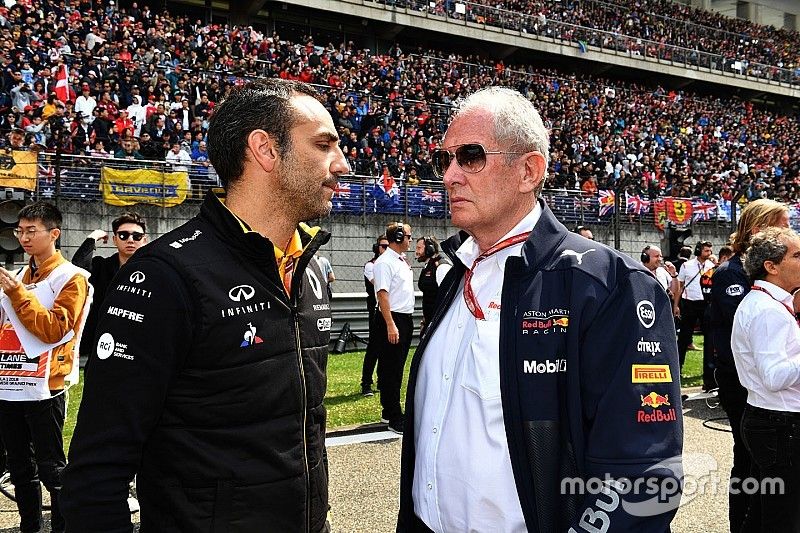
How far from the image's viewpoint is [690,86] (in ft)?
130

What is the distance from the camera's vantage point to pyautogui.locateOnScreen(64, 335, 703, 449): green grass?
24.9 ft

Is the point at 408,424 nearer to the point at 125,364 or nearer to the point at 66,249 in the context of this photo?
the point at 125,364

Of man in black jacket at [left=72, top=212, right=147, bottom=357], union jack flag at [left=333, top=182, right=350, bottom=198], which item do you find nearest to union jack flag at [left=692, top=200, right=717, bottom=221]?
union jack flag at [left=333, top=182, right=350, bottom=198]

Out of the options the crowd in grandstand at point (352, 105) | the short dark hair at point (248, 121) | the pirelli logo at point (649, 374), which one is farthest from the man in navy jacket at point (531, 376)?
the crowd in grandstand at point (352, 105)

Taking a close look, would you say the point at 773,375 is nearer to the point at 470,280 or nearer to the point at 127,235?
the point at 470,280

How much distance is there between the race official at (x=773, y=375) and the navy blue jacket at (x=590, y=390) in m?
1.81

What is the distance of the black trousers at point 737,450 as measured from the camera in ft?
13.1

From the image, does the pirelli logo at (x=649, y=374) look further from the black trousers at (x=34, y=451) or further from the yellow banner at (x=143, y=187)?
the yellow banner at (x=143, y=187)

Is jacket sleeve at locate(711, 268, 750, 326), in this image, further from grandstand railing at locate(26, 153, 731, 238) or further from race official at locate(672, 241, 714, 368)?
grandstand railing at locate(26, 153, 731, 238)

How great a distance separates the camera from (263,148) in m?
2.21

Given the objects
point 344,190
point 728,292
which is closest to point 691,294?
point 344,190

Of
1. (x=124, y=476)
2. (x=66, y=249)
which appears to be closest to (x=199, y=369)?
(x=124, y=476)

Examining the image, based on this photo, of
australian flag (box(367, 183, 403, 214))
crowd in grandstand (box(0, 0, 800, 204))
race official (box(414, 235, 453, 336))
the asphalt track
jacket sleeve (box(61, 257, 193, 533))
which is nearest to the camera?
jacket sleeve (box(61, 257, 193, 533))

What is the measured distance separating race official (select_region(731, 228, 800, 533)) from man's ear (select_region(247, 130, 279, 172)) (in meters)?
2.47
